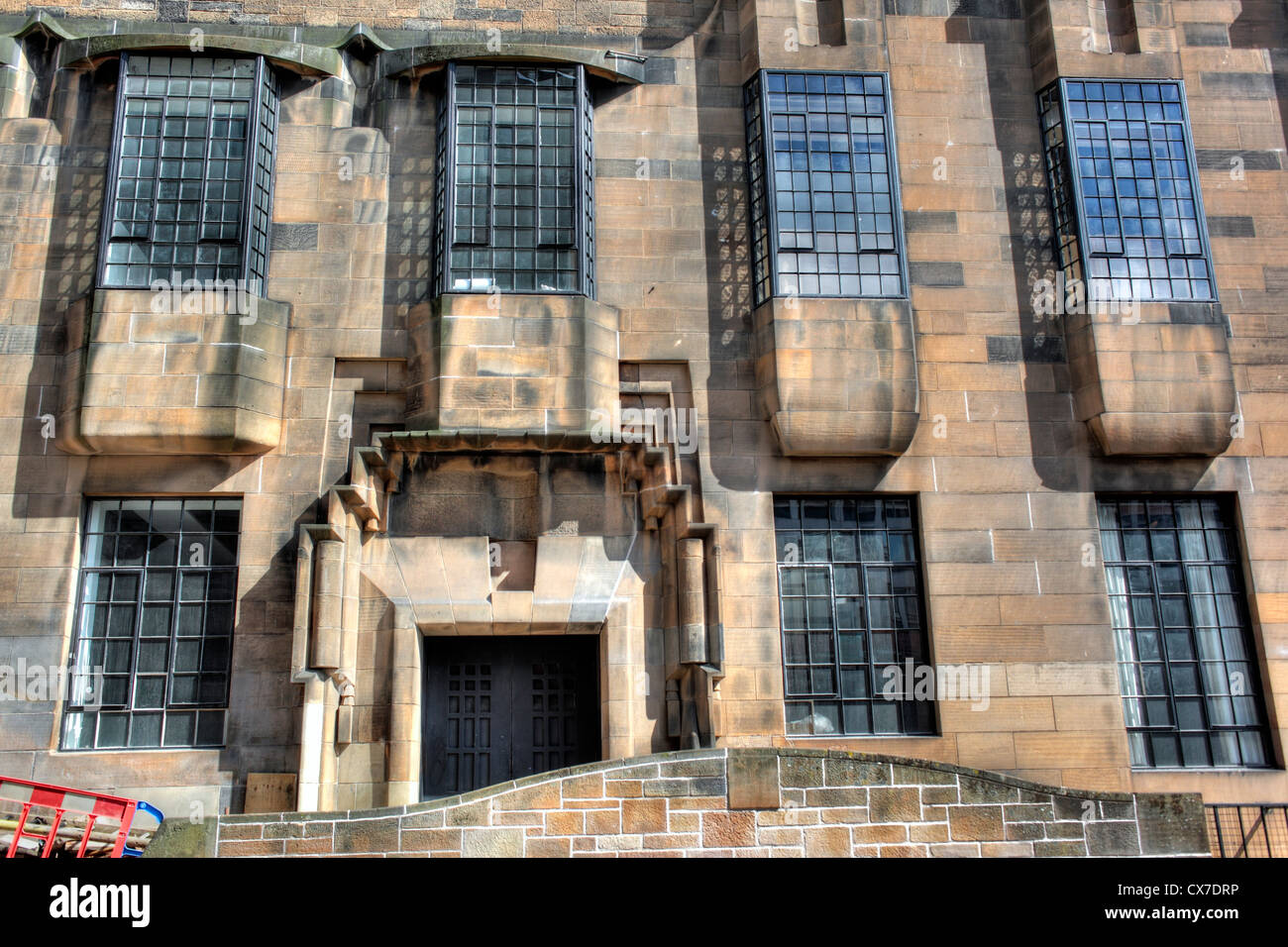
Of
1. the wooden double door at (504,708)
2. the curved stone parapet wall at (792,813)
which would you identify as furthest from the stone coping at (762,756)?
the wooden double door at (504,708)

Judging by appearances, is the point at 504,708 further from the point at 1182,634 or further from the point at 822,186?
the point at 1182,634

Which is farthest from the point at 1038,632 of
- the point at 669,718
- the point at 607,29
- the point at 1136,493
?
the point at 607,29

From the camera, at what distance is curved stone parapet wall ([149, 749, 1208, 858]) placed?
9.23 m

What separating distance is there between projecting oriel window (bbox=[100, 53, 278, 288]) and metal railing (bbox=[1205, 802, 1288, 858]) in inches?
538

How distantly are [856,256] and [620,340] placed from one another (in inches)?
134

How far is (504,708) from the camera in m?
12.9

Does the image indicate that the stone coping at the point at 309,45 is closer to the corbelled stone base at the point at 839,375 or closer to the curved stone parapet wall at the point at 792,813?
the corbelled stone base at the point at 839,375

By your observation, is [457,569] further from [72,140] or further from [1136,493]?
[1136,493]

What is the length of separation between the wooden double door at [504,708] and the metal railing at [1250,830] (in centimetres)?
748

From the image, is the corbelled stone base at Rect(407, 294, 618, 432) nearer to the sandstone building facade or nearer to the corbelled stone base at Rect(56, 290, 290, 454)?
the sandstone building facade

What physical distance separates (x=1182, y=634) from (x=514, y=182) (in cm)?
1063

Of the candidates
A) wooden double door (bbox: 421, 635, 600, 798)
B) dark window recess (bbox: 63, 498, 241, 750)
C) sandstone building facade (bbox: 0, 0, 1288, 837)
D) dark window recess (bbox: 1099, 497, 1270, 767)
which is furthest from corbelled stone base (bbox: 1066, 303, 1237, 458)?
dark window recess (bbox: 63, 498, 241, 750)

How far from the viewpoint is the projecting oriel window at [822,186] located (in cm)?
1395
